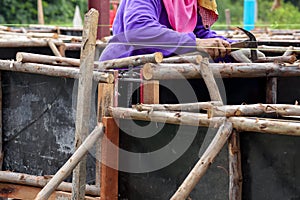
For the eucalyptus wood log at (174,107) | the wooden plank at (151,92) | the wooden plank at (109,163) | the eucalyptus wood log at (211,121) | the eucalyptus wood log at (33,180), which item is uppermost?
the wooden plank at (151,92)

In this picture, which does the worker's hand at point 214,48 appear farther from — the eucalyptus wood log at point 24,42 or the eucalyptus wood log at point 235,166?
the eucalyptus wood log at point 24,42

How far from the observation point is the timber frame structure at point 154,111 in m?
3.37

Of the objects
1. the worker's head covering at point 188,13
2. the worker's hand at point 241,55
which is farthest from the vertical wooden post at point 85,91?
the worker's hand at point 241,55

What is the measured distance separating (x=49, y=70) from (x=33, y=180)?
28.5 inches

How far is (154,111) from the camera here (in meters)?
3.70

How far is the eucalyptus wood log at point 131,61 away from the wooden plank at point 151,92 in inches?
5.5

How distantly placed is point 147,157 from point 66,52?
103 inches

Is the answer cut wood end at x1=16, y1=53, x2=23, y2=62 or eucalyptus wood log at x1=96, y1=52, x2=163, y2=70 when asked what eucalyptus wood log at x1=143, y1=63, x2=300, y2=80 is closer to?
eucalyptus wood log at x1=96, y1=52, x2=163, y2=70

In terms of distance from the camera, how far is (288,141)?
10.6 feet

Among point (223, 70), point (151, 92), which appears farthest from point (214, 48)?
point (151, 92)

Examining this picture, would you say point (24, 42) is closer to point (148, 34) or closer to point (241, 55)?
point (148, 34)

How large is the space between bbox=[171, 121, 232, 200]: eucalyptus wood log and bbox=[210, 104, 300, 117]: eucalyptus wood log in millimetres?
89

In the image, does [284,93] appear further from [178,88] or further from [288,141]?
[288,141]

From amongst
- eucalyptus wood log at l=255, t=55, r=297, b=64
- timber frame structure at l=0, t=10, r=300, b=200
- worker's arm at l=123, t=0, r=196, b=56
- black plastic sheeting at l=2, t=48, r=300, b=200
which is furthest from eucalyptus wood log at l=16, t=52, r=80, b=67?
eucalyptus wood log at l=255, t=55, r=297, b=64
